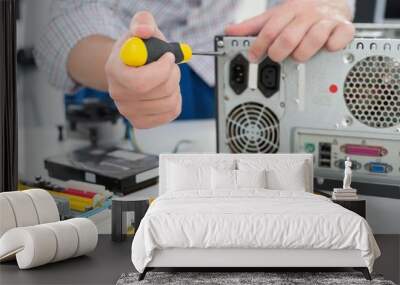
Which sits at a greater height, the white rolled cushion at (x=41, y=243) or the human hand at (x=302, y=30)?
the human hand at (x=302, y=30)

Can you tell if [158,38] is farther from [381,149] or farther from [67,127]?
[381,149]

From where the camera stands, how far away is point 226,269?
143 inches


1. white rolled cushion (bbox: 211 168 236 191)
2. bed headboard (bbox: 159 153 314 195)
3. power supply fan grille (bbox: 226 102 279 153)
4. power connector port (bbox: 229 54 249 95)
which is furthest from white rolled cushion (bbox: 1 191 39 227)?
power connector port (bbox: 229 54 249 95)

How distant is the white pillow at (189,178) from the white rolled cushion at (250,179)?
17cm

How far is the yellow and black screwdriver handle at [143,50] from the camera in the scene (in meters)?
3.92

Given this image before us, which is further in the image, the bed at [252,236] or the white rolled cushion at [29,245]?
the white rolled cushion at [29,245]

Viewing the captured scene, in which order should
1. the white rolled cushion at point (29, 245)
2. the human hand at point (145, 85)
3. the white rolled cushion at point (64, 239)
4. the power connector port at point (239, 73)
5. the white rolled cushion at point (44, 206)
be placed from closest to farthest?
the white rolled cushion at point (29, 245) → the white rolled cushion at point (64, 239) → the white rolled cushion at point (44, 206) → the human hand at point (145, 85) → the power connector port at point (239, 73)

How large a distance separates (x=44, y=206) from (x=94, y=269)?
1.71 feet

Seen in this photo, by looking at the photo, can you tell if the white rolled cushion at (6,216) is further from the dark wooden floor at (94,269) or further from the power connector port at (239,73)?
the power connector port at (239,73)

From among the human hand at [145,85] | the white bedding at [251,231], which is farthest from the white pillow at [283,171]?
the white bedding at [251,231]

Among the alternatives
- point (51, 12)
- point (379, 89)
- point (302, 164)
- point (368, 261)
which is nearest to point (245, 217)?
point (368, 261)

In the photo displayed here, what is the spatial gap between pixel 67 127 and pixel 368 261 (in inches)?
84.4

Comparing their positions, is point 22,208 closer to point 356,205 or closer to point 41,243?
point 41,243

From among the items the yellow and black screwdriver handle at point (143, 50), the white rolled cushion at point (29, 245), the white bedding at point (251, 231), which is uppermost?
the yellow and black screwdriver handle at point (143, 50)
